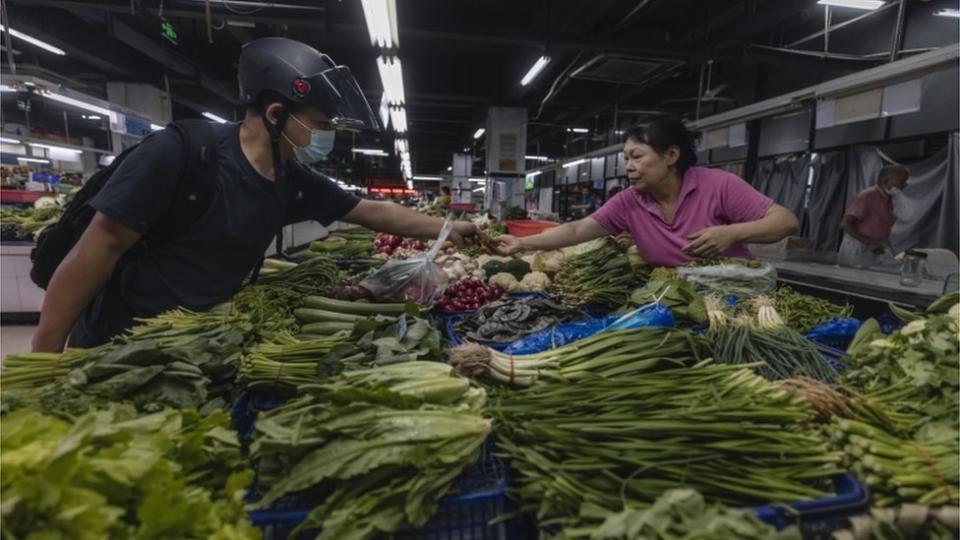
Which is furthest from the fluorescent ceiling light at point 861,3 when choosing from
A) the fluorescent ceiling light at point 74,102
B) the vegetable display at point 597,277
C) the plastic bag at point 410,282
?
the fluorescent ceiling light at point 74,102

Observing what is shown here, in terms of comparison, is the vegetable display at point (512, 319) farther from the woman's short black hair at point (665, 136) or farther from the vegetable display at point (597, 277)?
the woman's short black hair at point (665, 136)

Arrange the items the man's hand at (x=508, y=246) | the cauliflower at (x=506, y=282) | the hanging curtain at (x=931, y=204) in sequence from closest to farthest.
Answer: the cauliflower at (x=506, y=282)
the man's hand at (x=508, y=246)
the hanging curtain at (x=931, y=204)

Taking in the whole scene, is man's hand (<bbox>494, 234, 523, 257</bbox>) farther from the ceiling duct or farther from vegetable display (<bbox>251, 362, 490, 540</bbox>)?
the ceiling duct

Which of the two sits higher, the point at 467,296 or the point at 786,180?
the point at 786,180

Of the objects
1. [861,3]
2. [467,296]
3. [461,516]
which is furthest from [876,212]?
[461,516]

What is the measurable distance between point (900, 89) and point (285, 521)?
17.4 feet

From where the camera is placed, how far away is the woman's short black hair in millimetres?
2803

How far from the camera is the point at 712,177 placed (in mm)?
2889

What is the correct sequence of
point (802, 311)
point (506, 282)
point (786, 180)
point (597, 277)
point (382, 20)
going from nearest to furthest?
point (802, 311) → point (597, 277) → point (506, 282) → point (382, 20) → point (786, 180)

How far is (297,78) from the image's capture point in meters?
1.96

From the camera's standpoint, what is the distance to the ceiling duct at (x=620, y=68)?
754 centimetres

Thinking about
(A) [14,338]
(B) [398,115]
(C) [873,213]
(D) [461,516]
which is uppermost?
(B) [398,115]

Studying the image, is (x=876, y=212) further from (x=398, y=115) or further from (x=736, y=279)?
(x=398, y=115)

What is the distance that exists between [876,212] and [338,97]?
25.7ft
